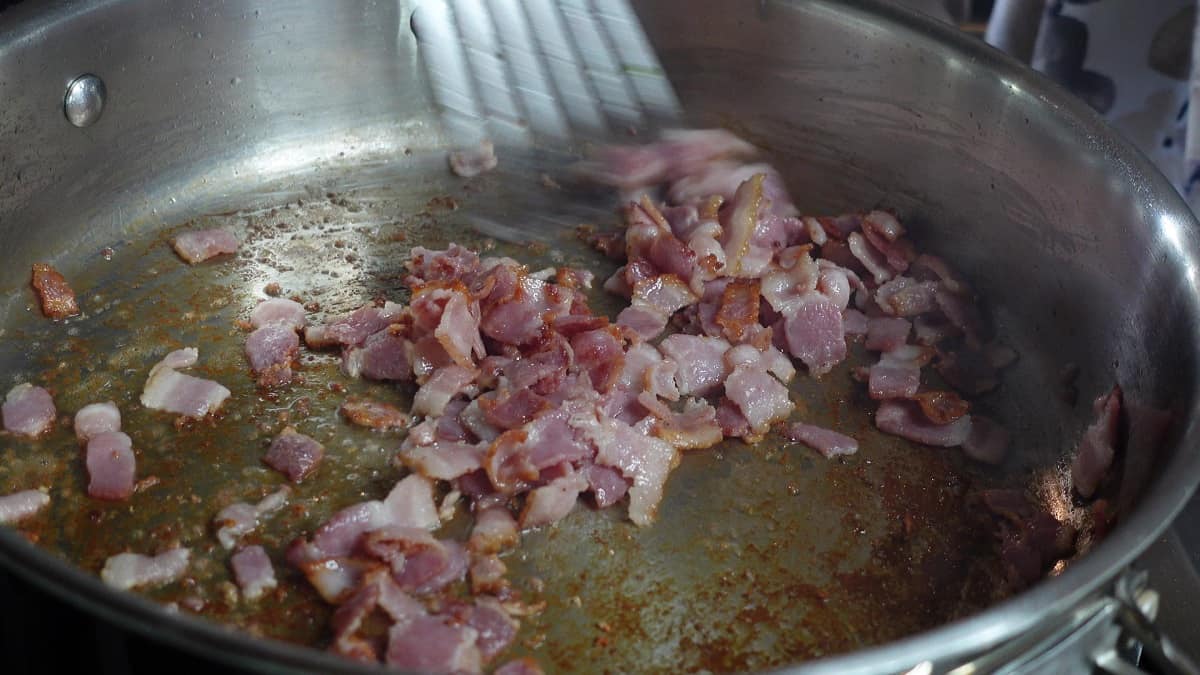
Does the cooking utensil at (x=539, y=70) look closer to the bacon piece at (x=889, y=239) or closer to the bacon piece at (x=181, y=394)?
the bacon piece at (x=889, y=239)

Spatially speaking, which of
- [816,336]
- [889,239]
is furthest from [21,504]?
[889,239]

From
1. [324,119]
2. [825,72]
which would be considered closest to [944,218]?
[825,72]

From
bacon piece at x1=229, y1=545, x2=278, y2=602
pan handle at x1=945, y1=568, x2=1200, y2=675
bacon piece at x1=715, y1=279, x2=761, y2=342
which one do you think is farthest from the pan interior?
pan handle at x1=945, y1=568, x2=1200, y2=675

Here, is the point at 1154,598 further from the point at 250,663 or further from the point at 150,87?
the point at 150,87

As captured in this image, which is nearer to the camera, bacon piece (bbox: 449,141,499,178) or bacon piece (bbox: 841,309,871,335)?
bacon piece (bbox: 841,309,871,335)

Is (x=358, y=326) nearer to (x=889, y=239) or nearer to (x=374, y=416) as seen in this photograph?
(x=374, y=416)

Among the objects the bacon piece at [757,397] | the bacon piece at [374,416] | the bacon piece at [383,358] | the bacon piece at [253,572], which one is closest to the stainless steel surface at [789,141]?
the bacon piece at [757,397]

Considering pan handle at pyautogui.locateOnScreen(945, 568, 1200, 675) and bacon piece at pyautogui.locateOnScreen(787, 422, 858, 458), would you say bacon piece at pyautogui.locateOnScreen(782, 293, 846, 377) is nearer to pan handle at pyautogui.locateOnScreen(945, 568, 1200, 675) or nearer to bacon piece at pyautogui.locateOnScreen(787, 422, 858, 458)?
bacon piece at pyautogui.locateOnScreen(787, 422, 858, 458)
